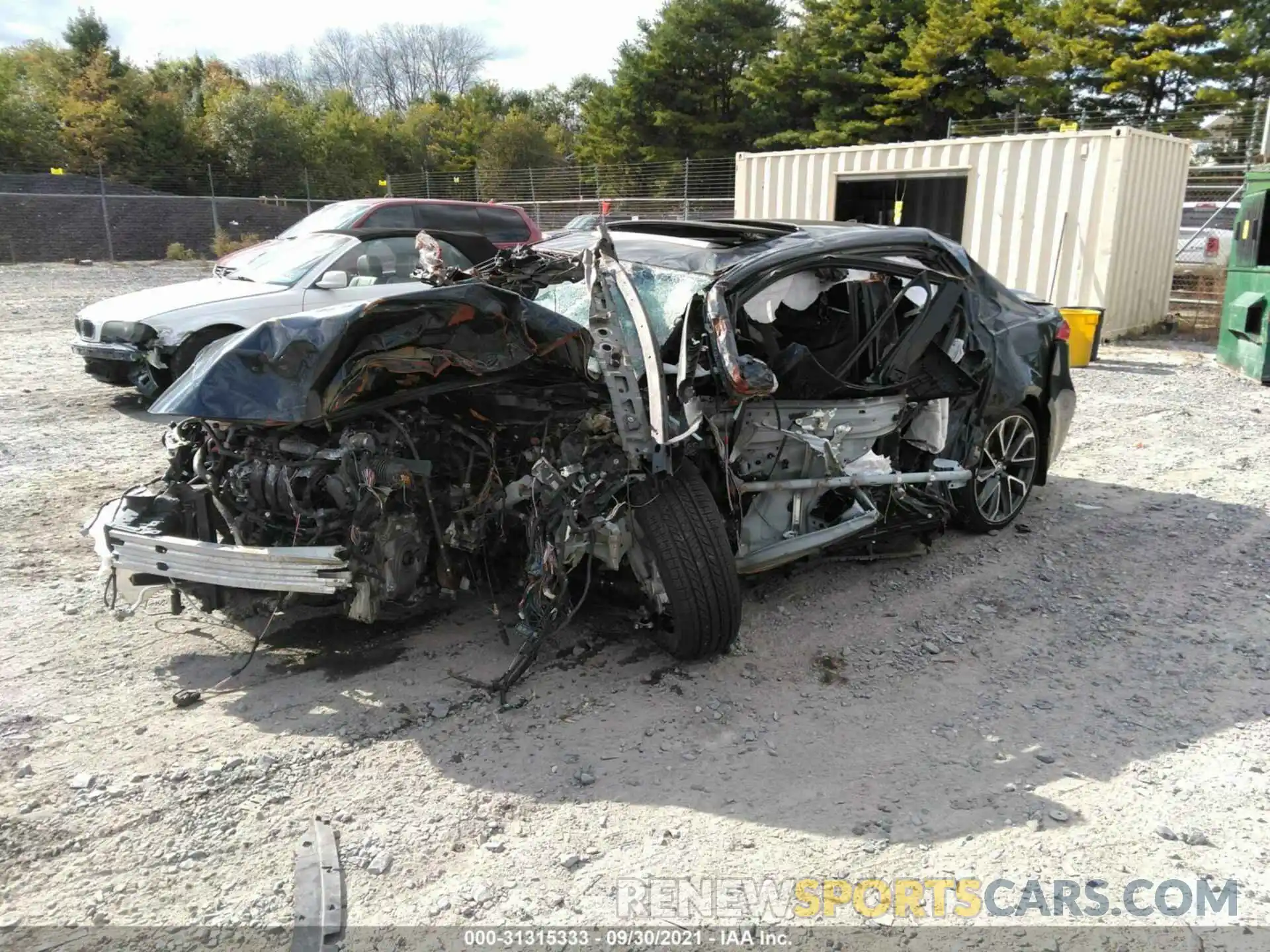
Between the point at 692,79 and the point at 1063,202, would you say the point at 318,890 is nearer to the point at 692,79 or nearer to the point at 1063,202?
the point at 1063,202

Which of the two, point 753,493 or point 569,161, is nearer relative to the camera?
point 753,493

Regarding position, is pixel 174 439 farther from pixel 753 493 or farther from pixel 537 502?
pixel 753 493

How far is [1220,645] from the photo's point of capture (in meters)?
4.06

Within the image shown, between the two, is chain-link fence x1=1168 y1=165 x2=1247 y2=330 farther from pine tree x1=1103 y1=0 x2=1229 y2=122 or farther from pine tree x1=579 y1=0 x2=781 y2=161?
pine tree x1=579 y1=0 x2=781 y2=161

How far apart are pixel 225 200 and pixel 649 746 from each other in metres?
30.5

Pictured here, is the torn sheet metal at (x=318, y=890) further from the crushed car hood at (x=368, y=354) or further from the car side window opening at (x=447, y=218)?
the car side window opening at (x=447, y=218)

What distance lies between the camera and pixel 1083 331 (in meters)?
11.2

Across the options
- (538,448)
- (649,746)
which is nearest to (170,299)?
(538,448)

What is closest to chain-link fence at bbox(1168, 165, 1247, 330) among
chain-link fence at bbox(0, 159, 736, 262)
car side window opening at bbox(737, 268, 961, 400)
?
chain-link fence at bbox(0, 159, 736, 262)

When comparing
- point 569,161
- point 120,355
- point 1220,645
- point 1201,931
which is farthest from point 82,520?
Result: point 569,161

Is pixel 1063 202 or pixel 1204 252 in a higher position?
pixel 1063 202

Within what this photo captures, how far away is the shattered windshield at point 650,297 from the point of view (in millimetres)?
3670

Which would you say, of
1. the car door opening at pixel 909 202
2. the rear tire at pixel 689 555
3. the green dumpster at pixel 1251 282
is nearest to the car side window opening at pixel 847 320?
the rear tire at pixel 689 555

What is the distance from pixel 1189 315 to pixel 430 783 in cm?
1555
